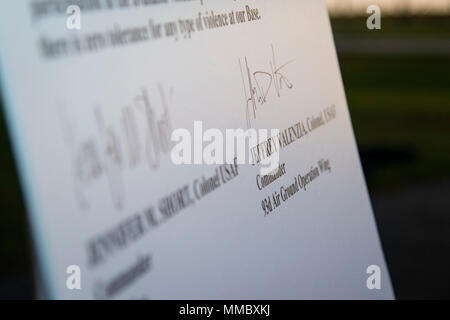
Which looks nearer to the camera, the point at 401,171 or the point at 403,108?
the point at 401,171

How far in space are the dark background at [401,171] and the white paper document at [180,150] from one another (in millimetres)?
2341

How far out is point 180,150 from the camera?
154 cm

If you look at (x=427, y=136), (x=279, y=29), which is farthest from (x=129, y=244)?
(x=427, y=136)

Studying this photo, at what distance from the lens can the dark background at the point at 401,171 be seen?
7375 mm

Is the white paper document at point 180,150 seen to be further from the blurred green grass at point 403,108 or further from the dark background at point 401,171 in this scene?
the blurred green grass at point 403,108

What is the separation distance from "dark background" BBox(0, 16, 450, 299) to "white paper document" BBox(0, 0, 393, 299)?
234 cm

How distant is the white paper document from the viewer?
4.02 ft
